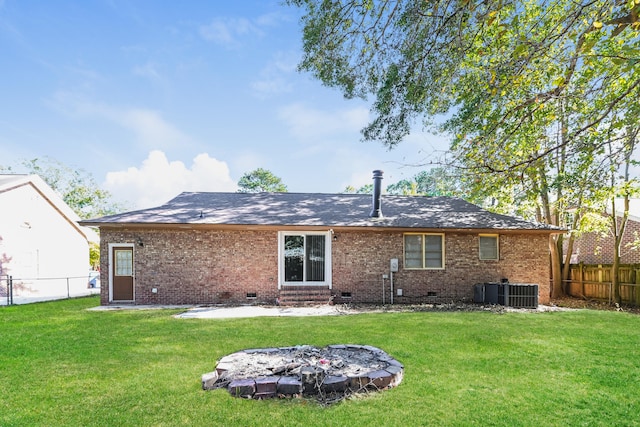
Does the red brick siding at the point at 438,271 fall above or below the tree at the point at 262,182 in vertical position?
below

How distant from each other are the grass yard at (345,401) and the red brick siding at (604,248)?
1066 centimetres

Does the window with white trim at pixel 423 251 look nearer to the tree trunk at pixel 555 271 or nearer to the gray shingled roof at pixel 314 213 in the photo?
the gray shingled roof at pixel 314 213

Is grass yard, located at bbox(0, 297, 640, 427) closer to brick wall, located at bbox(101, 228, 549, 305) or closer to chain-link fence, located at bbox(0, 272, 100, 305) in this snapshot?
brick wall, located at bbox(101, 228, 549, 305)

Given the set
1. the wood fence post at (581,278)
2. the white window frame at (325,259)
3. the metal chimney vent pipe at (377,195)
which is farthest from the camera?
the wood fence post at (581,278)

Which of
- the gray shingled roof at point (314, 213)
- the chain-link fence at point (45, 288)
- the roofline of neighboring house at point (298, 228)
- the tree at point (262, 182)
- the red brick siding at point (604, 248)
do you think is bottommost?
the chain-link fence at point (45, 288)

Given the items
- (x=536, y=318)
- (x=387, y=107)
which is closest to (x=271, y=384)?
(x=387, y=107)

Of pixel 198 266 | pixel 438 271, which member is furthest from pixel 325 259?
pixel 198 266

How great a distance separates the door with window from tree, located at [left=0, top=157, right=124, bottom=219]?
21.7 m

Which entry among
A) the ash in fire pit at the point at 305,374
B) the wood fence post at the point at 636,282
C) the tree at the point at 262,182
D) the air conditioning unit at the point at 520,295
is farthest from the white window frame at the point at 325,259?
the tree at the point at 262,182

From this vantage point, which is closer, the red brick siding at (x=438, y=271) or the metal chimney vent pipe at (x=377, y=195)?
the red brick siding at (x=438, y=271)

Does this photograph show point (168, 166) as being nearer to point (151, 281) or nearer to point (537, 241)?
point (151, 281)

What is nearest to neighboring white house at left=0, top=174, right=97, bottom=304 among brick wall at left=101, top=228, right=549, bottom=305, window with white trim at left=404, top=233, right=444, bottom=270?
brick wall at left=101, top=228, right=549, bottom=305

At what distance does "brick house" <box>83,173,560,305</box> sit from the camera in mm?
11414

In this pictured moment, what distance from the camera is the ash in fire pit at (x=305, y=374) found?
386cm
